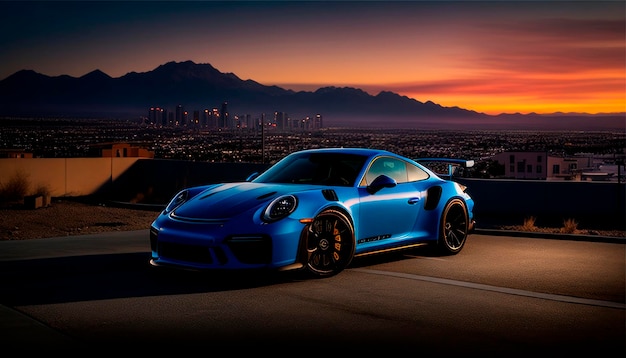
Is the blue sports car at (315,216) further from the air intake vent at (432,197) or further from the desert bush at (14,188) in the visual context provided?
the desert bush at (14,188)

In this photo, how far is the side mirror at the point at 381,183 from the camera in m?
10.0

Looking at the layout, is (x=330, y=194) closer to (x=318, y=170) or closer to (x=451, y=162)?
(x=318, y=170)

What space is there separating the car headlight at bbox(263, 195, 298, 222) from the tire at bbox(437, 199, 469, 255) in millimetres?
2863

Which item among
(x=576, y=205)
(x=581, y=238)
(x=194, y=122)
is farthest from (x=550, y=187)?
(x=194, y=122)

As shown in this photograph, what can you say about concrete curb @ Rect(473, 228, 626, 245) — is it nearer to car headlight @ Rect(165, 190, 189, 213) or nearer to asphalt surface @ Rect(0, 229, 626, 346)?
asphalt surface @ Rect(0, 229, 626, 346)

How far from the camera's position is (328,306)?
7.97 m

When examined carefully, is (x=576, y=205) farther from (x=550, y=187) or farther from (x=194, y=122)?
(x=194, y=122)

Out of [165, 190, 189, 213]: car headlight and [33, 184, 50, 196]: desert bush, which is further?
[33, 184, 50, 196]: desert bush

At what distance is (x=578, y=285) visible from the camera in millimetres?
9414

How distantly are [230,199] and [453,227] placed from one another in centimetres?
367

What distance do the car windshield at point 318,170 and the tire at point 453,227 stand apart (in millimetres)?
1655

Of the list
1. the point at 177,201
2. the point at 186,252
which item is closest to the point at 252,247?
the point at 186,252

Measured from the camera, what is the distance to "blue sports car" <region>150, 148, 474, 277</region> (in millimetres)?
8914

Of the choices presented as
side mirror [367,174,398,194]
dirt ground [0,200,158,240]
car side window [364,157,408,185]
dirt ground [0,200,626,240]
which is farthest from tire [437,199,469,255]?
dirt ground [0,200,158,240]
